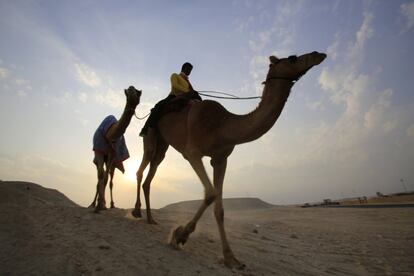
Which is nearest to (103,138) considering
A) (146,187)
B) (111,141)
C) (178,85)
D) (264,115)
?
(111,141)

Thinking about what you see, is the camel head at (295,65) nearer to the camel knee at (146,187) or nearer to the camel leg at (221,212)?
the camel leg at (221,212)

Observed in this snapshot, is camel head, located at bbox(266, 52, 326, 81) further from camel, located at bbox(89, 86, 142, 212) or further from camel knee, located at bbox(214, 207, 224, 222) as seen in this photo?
camel, located at bbox(89, 86, 142, 212)

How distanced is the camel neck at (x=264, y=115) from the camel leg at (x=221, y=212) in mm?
781

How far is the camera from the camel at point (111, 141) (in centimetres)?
640

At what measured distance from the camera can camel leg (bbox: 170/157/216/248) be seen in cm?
469

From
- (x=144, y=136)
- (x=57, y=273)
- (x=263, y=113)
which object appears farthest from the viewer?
(x=144, y=136)

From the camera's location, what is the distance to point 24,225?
497 centimetres

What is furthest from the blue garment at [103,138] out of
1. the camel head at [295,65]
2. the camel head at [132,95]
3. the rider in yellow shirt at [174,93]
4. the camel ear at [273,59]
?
the camel head at [295,65]

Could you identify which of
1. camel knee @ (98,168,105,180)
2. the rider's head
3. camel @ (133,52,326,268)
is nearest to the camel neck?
camel @ (133,52,326,268)

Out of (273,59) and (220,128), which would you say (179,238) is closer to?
(220,128)

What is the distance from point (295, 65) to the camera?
450 cm

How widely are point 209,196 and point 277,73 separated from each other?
233 cm

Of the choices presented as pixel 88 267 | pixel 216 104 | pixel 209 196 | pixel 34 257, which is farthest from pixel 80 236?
pixel 216 104

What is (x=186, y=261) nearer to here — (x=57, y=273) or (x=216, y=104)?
(x=57, y=273)
